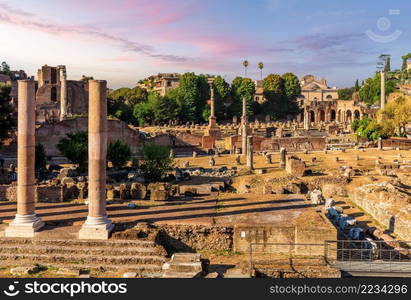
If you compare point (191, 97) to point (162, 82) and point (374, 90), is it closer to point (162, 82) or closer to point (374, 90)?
point (162, 82)

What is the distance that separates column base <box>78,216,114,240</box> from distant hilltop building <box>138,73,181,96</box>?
73.8 m

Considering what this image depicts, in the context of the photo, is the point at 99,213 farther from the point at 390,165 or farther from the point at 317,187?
the point at 390,165

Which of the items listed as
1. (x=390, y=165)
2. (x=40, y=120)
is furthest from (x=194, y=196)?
(x=40, y=120)

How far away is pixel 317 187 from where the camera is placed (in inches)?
1022

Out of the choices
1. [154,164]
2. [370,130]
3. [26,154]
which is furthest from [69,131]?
[370,130]

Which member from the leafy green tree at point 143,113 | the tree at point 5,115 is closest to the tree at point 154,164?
the tree at point 5,115

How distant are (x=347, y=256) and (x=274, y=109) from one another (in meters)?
71.1

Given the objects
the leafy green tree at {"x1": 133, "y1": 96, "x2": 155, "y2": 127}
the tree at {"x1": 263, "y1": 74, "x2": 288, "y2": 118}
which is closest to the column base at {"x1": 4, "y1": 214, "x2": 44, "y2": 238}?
the leafy green tree at {"x1": 133, "y1": 96, "x2": 155, "y2": 127}

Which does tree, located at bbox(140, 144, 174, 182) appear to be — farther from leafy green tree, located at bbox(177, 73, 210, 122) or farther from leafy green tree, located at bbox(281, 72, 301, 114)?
leafy green tree, located at bbox(281, 72, 301, 114)

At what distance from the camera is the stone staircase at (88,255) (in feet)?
39.6

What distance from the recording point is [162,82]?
88.6 m
